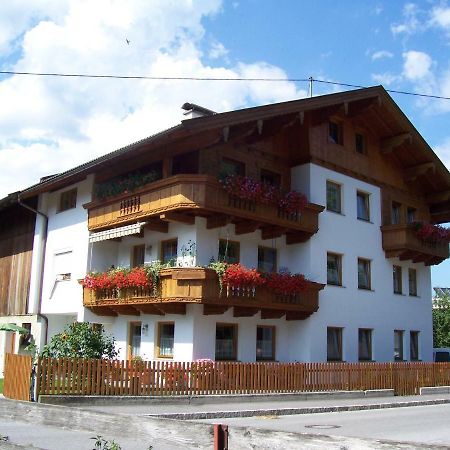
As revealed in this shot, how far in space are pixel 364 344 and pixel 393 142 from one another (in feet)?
28.5

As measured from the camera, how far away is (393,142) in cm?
2722

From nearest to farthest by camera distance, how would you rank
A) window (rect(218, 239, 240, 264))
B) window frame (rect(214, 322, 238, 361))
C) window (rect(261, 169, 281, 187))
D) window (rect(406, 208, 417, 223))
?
window frame (rect(214, 322, 238, 361)), window (rect(218, 239, 240, 264)), window (rect(261, 169, 281, 187)), window (rect(406, 208, 417, 223))

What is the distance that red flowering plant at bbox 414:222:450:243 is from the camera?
86.2ft

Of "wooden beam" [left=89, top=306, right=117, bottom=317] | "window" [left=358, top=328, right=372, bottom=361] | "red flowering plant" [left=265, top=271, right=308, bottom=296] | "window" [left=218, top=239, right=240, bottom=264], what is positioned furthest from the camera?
"window" [left=358, top=328, right=372, bottom=361]

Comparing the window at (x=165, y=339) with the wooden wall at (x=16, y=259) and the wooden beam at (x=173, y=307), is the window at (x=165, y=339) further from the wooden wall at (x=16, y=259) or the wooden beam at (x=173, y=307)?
the wooden wall at (x=16, y=259)

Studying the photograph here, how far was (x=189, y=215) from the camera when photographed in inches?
787

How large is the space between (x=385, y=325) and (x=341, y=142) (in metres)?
7.69

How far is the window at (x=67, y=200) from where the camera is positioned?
24594 millimetres

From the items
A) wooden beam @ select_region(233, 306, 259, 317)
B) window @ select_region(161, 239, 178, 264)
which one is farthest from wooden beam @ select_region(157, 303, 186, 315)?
window @ select_region(161, 239, 178, 264)

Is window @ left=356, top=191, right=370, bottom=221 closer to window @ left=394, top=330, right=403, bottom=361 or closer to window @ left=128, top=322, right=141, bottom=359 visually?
window @ left=394, top=330, right=403, bottom=361

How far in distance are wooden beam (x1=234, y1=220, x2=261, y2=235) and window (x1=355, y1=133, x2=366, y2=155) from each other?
7979 mm

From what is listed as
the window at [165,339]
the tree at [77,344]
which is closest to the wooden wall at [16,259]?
the window at [165,339]

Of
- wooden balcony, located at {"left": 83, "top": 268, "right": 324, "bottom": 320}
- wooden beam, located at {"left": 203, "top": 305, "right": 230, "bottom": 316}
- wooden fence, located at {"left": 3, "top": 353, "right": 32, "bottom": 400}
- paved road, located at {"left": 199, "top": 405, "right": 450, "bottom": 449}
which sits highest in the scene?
wooden balcony, located at {"left": 83, "top": 268, "right": 324, "bottom": 320}

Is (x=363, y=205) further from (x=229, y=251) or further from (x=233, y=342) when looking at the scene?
(x=233, y=342)
